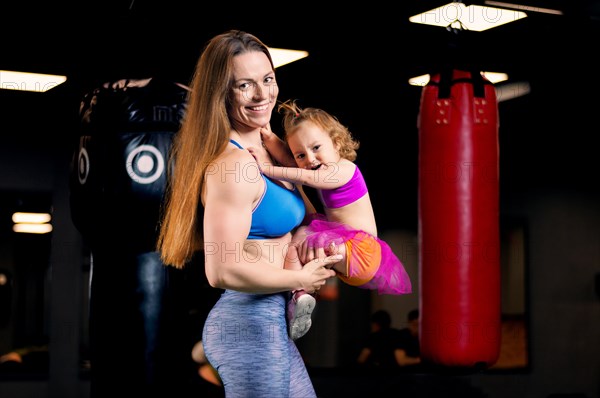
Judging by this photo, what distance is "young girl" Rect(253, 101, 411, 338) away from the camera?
2141 mm

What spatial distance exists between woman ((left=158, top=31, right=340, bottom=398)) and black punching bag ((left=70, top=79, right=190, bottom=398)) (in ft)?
4.52

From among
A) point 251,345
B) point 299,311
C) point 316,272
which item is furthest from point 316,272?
point 251,345

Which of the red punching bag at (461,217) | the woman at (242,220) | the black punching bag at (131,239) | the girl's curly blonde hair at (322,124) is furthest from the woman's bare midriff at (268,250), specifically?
the black punching bag at (131,239)

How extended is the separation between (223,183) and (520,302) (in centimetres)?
624

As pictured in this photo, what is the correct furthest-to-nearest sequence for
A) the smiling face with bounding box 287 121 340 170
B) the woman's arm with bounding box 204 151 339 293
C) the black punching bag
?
the black punching bag
the smiling face with bounding box 287 121 340 170
the woman's arm with bounding box 204 151 339 293

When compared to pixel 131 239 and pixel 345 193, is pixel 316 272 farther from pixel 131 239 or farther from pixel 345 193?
pixel 131 239

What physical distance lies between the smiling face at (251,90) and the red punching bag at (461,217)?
1359 mm

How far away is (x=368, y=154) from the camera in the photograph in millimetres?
7316

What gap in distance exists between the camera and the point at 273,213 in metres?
2.08

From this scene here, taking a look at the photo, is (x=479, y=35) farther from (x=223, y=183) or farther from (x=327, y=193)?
(x=223, y=183)

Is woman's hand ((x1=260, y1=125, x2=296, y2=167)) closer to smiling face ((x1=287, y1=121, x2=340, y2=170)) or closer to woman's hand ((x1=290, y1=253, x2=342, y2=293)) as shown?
smiling face ((x1=287, y1=121, x2=340, y2=170))

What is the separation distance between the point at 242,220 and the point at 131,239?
1682 millimetres

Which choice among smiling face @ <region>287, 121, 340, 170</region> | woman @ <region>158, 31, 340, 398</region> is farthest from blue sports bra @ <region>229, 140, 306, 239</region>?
smiling face @ <region>287, 121, 340, 170</region>

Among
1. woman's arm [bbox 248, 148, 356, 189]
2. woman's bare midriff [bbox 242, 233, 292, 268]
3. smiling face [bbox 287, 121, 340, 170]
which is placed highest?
smiling face [bbox 287, 121, 340, 170]
